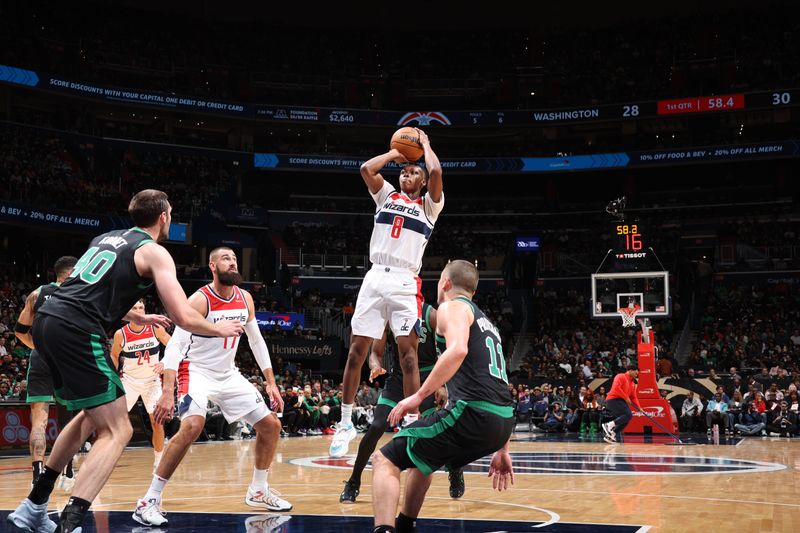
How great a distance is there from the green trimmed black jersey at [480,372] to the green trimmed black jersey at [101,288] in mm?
2081

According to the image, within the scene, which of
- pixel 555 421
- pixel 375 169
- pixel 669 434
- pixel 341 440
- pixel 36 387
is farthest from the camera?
pixel 555 421

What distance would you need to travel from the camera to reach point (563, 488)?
9180 millimetres

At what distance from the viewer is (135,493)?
8.95m

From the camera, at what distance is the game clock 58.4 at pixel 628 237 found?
25.2 meters

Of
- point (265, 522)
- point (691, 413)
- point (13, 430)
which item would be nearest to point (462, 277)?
point (265, 522)

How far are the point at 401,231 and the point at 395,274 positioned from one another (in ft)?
1.35

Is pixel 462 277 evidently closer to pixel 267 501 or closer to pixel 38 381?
pixel 267 501

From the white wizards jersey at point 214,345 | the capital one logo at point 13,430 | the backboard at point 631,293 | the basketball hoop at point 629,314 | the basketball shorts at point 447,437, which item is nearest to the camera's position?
the basketball shorts at point 447,437

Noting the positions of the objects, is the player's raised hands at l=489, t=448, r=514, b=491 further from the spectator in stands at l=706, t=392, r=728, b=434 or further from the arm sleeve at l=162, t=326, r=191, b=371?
the spectator in stands at l=706, t=392, r=728, b=434

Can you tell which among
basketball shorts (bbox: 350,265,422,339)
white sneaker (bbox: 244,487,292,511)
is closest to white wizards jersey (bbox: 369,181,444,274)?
basketball shorts (bbox: 350,265,422,339)

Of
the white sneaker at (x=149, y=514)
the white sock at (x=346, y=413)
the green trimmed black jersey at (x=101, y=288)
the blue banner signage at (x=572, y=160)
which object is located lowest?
the white sneaker at (x=149, y=514)

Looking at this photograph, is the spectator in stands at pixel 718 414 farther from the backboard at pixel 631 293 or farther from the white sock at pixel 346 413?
the white sock at pixel 346 413

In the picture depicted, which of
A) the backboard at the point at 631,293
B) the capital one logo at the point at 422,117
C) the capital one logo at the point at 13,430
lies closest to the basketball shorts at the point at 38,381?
the capital one logo at the point at 13,430

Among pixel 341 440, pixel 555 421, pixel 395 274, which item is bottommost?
pixel 555 421
